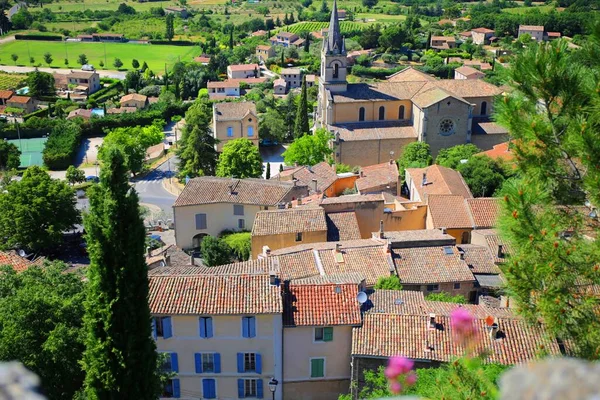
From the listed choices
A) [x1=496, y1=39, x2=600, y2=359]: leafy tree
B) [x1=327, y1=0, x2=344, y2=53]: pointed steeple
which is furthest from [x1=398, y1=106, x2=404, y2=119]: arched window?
[x1=496, y1=39, x2=600, y2=359]: leafy tree

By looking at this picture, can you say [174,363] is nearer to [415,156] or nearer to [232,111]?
[415,156]

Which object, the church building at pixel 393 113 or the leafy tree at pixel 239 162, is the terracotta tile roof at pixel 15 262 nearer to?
the leafy tree at pixel 239 162

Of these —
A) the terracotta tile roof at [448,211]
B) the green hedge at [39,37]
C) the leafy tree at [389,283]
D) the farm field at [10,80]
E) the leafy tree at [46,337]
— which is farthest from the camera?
the green hedge at [39,37]

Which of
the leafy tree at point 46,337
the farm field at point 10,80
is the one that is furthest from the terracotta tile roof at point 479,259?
the farm field at point 10,80

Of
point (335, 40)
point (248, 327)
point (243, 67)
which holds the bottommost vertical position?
point (243, 67)

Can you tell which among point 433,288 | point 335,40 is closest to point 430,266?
point 433,288

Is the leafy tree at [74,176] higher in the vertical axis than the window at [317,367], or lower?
lower
